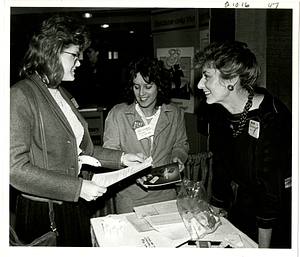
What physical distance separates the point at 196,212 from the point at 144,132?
711 millimetres

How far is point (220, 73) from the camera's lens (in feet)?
5.40

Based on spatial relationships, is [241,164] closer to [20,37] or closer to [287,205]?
[287,205]

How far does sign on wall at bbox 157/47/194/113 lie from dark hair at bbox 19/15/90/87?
144cm

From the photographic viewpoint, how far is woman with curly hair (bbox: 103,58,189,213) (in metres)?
2.01

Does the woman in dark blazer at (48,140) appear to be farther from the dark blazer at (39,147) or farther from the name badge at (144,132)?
the name badge at (144,132)

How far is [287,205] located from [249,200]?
168 mm

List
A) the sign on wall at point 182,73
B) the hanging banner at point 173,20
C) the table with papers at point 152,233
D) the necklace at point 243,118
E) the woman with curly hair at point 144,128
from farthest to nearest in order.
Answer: the sign on wall at point 182,73
the hanging banner at point 173,20
the woman with curly hair at point 144,128
the necklace at point 243,118
the table with papers at point 152,233

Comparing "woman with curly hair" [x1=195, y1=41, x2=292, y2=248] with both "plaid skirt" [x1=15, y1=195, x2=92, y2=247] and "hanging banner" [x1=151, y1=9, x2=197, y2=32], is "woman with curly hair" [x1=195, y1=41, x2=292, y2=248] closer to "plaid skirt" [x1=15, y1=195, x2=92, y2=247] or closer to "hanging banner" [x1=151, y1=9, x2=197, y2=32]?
"plaid skirt" [x1=15, y1=195, x2=92, y2=247]

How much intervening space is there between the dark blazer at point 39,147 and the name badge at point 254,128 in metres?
0.73

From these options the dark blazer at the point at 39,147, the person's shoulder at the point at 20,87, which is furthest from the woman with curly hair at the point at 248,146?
the person's shoulder at the point at 20,87

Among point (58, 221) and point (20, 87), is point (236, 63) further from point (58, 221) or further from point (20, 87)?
point (58, 221)

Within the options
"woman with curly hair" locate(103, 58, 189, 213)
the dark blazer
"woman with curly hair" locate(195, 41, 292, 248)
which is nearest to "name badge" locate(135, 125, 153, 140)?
"woman with curly hair" locate(103, 58, 189, 213)

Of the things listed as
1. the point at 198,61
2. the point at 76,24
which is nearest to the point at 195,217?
the point at 198,61

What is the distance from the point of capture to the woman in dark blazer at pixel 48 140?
54.1 inches
